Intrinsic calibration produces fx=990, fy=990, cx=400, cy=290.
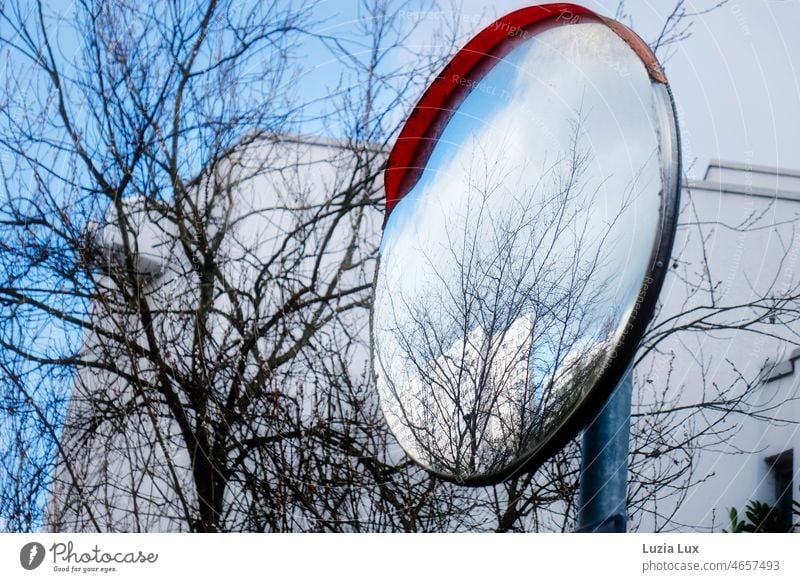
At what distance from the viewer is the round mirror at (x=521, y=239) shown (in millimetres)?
574

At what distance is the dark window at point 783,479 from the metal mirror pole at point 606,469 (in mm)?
846

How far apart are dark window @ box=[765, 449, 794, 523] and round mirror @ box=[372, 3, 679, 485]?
2.40 ft

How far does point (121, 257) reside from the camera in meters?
2.05

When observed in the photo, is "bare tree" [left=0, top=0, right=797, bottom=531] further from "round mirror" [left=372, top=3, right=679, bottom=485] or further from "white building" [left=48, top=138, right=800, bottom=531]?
"round mirror" [left=372, top=3, right=679, bottom=485]

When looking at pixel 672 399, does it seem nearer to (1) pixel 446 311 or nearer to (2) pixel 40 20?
(1) pixel 446 311

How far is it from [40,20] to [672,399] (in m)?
1.47

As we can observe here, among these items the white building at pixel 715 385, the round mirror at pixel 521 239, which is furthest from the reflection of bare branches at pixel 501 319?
the white building at pixel 715 385
